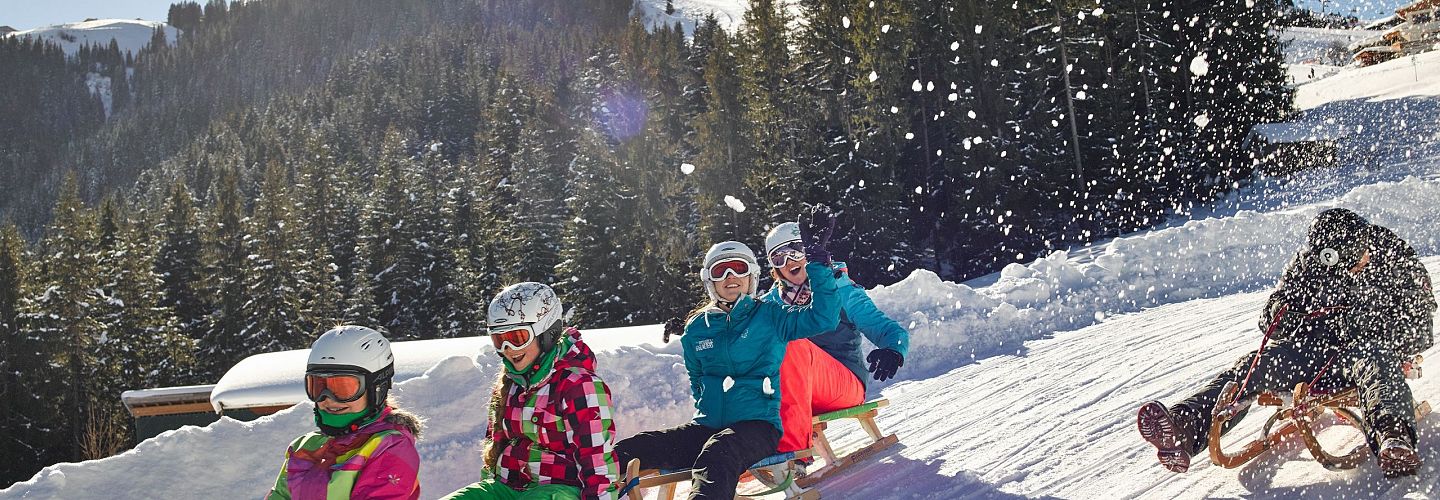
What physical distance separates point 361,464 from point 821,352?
3.17 metres

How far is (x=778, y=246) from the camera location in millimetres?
6234

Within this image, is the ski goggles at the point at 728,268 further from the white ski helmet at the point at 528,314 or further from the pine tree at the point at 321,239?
the pine tree at the point at 321,239

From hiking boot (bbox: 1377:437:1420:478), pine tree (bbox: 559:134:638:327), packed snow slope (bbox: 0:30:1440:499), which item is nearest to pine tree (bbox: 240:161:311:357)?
pine tree (bbox: 559:134:638:327)

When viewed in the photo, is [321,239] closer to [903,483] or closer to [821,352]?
[821,352]

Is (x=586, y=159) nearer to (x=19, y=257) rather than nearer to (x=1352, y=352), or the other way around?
(x=19, y=257)

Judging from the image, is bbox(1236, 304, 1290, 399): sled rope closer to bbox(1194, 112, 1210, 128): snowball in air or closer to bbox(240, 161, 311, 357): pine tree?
bbox(1194, 112, 1210, 128): snowball in air

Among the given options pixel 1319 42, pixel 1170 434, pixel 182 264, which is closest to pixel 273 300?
pixel 182 264

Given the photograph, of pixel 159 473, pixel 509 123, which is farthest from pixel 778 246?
pixel 509 123

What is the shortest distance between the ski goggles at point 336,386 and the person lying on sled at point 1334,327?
139 inches

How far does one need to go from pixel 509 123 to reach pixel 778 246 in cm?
5869

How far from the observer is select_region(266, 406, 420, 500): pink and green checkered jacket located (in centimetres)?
372

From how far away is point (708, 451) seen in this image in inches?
195

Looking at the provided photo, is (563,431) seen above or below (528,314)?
below

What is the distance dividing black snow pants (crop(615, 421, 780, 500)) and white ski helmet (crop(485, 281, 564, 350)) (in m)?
0.89
